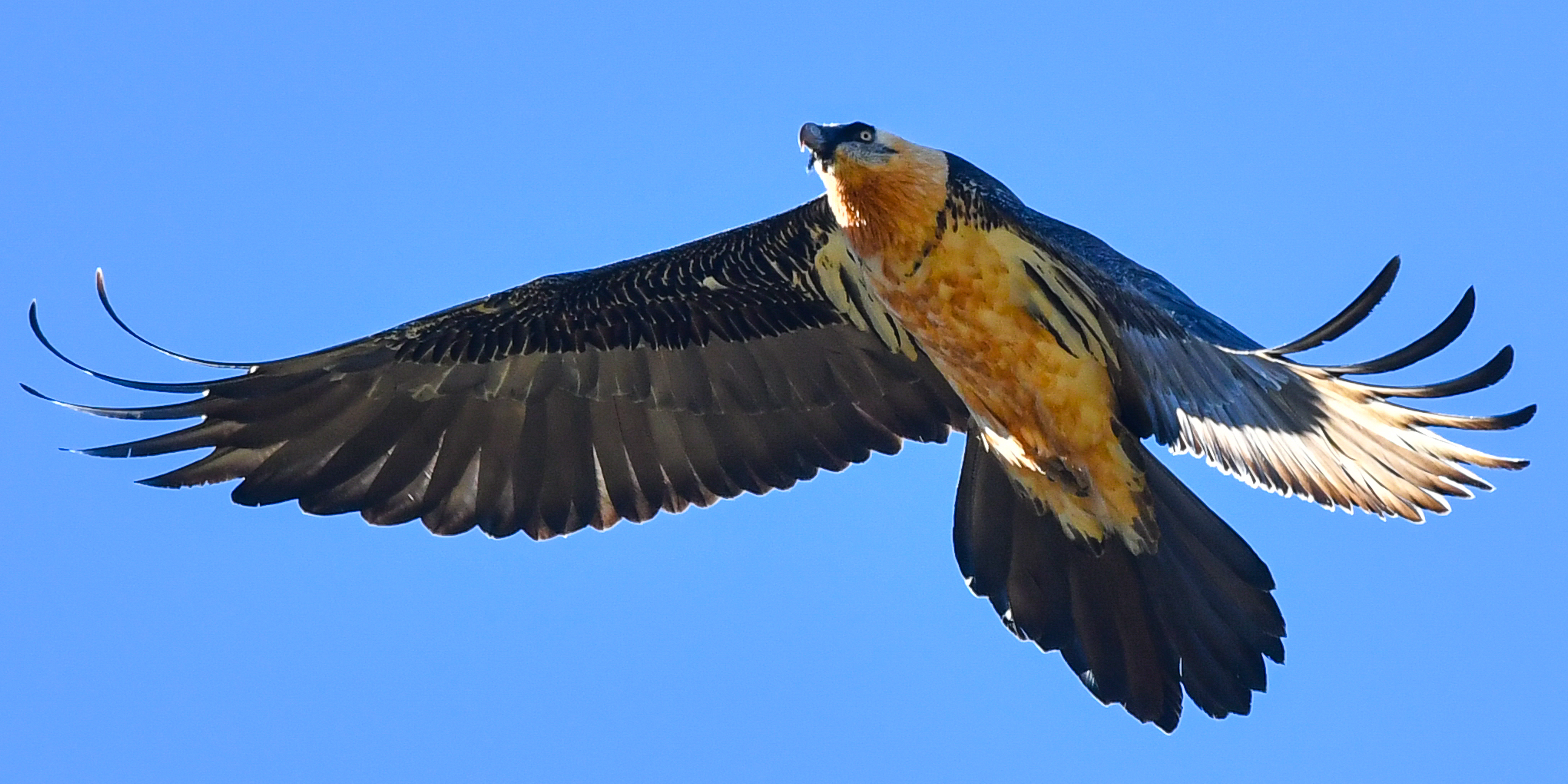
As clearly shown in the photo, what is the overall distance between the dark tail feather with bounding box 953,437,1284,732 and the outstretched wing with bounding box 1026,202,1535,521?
0.61 m

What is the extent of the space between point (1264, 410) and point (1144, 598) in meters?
1.29

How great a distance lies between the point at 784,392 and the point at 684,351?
541 millimetres

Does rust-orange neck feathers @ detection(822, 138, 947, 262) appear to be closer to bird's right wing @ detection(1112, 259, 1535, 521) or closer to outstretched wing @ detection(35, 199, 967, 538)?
outstretched wing @ detection(35, 199, 967, 538)

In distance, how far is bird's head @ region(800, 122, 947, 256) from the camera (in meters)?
8.30

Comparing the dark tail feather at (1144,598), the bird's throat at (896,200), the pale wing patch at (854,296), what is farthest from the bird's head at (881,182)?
the dark tail feather at (1144,598)

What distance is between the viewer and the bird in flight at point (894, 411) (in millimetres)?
7695

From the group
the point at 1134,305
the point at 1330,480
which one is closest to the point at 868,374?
the point at 1134,305

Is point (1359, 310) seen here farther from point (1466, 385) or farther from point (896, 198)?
point (896, 198)

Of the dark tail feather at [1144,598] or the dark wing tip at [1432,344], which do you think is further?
the dark tail feather at [1144,598]

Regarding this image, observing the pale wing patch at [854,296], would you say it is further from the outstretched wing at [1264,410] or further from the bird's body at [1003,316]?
the outstretched wing at [1264,410]

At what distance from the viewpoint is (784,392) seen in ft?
30.9

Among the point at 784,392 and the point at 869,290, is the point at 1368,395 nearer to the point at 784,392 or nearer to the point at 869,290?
the point at 869,290

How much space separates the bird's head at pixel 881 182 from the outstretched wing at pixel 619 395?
438 millimetres

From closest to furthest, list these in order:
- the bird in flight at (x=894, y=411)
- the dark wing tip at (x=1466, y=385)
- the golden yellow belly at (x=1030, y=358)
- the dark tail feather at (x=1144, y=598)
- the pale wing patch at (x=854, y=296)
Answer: the dark wing tip at (x=1466, y=385), the bird in flight at (x=894, y=411), the dark tail feather at (x=1144, y=598), the golden yellow belly at (x=1030, y=358), the pale wing patch at (x=854, y=296)
